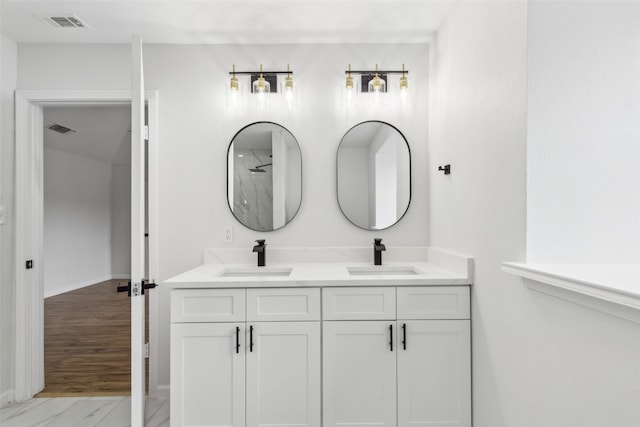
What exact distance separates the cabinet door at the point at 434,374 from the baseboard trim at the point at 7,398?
250cm

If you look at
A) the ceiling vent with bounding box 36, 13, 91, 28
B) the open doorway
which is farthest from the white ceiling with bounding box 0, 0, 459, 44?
the open doorway

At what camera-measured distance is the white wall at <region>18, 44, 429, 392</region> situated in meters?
2.33

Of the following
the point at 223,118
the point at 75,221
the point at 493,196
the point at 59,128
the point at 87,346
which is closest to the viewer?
the point at 493,196

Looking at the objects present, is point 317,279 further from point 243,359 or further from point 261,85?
point 261,85

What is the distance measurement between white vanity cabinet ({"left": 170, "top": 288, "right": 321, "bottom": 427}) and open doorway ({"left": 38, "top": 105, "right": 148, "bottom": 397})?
107 cm

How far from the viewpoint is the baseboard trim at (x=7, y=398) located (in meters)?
2.19

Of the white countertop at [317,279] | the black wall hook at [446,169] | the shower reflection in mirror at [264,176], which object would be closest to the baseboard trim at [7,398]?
the white countertop at [317,279]

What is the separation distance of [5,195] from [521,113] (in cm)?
301

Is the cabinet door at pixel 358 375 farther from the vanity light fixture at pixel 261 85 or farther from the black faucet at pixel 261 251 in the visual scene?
the vanity light fixture at pixel 261 85

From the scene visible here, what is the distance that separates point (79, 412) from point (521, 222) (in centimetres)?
273

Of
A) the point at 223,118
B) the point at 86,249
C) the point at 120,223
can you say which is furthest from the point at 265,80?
the point at 120,223

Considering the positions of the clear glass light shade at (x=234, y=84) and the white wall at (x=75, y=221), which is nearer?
the clear glass light shade at (x=234, y=84)

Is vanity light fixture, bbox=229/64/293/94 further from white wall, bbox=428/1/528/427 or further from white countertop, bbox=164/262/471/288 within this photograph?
white countertop, bbox=164/262/471/288

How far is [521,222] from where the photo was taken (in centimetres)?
127
